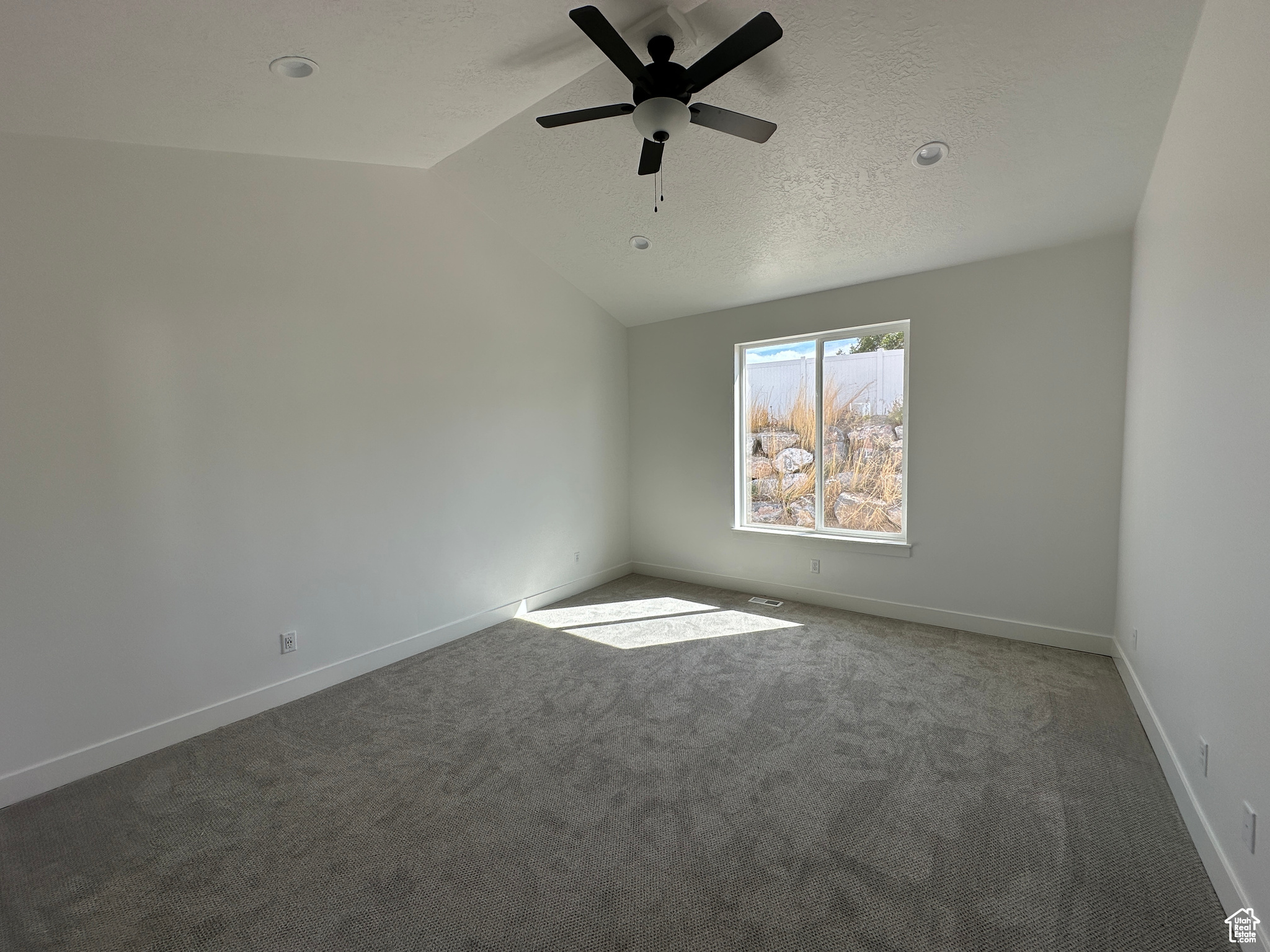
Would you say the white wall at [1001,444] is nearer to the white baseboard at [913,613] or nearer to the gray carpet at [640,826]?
the white baseboard at [913,613]

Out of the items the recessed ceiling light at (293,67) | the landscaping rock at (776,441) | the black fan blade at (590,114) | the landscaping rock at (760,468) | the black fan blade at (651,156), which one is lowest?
the landscaping rock at (760,468)

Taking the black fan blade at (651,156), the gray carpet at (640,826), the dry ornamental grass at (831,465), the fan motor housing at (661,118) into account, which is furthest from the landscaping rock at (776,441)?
the fan motor housing at (661,118)

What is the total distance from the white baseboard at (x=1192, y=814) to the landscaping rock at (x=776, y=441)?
8.41 ft

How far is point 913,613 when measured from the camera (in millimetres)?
4035

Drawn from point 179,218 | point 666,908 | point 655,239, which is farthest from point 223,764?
point 655,239

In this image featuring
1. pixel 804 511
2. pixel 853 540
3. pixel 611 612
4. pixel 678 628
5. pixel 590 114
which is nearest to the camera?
pixel 590 114

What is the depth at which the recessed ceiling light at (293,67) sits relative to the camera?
6.49 feet

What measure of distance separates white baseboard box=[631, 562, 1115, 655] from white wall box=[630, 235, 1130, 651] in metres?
0.01

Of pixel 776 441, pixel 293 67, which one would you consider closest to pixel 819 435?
pixel 776 441

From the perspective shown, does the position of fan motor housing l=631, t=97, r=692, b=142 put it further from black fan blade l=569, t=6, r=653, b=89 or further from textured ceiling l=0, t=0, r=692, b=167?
textured ceiling l=0, t=0, r=692, b=167

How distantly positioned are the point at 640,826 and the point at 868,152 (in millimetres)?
3187

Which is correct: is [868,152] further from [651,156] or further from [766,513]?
[766,513]

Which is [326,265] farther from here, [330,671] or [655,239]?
[330,671]

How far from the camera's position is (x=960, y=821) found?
6.53 ft
